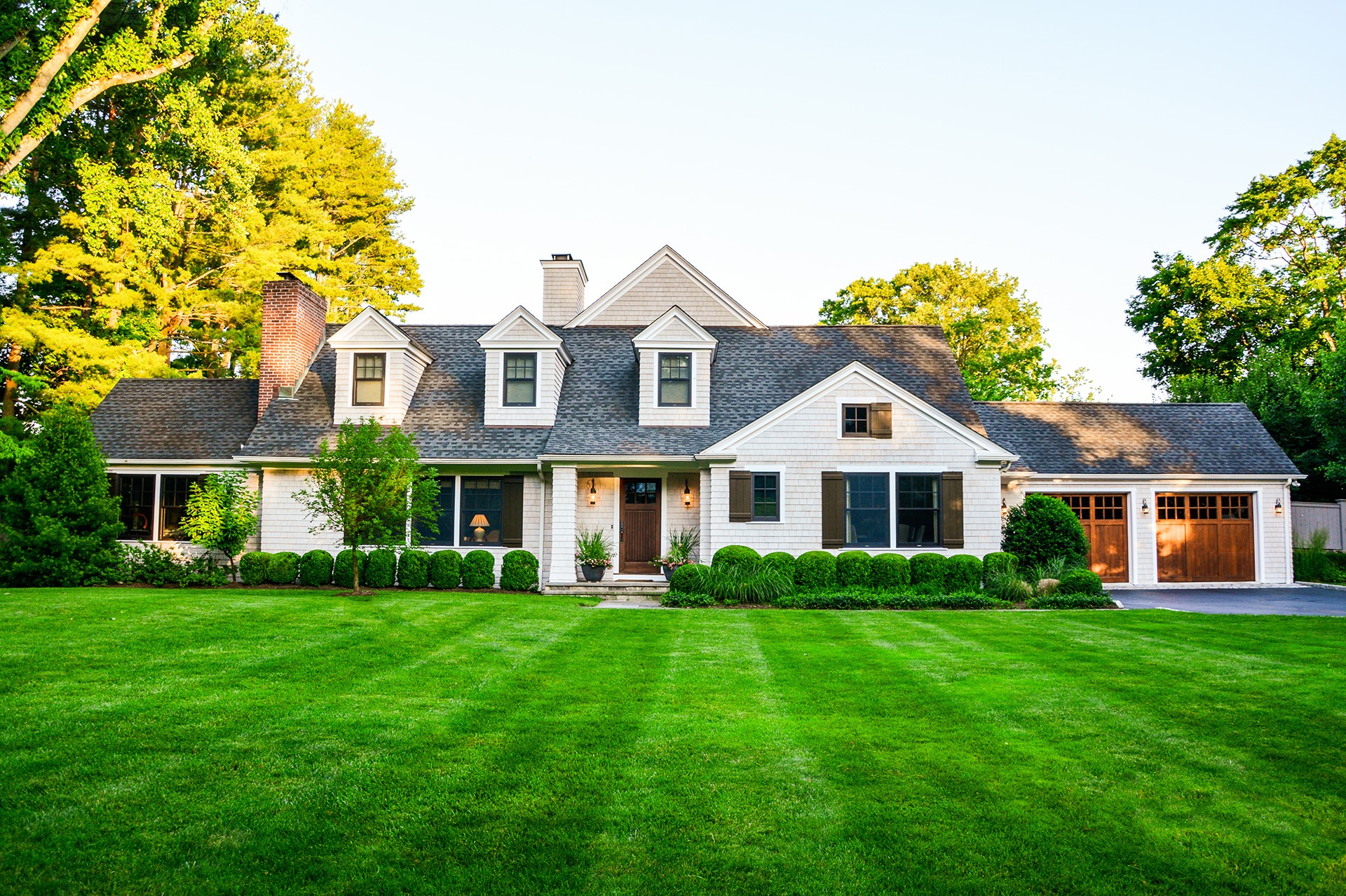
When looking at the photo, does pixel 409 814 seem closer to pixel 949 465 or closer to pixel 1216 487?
pixel 949 465

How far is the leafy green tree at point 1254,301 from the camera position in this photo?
98.1 feet

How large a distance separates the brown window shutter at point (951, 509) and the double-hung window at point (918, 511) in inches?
4.4

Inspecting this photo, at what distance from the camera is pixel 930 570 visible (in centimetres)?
1686

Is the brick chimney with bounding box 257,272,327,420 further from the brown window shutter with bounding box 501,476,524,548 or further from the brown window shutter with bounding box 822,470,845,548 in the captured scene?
the brown window shutter with bounding box 822,470,845,548

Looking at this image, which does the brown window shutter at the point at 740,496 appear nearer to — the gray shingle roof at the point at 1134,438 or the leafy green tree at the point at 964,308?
the gray shingle roof at the point at 1134,438

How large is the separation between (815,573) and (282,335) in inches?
545

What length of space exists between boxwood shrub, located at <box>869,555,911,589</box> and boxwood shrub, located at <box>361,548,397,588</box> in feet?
32.2

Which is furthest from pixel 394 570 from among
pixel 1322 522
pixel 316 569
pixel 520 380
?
pixel 1322 522

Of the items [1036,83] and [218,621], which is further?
[1036,83]

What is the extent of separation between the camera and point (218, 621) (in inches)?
425

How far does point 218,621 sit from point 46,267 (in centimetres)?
1955

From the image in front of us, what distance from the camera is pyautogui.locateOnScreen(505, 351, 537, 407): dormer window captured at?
782 inches

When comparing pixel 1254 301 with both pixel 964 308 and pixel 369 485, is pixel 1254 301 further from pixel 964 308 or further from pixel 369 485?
pixel 369 485

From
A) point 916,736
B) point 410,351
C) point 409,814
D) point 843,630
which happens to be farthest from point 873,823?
point 410,351
